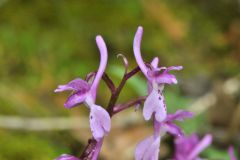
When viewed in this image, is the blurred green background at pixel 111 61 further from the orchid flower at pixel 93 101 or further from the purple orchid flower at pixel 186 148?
the orchid flower at pixel 93 101

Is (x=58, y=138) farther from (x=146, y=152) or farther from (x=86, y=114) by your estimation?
(x=146, y=152)

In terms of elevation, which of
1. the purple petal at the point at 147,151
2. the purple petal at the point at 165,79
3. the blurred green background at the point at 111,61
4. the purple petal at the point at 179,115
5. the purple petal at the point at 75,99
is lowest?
the purple petal at the point at 147,151

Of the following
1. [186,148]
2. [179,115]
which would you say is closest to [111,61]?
[186,148]

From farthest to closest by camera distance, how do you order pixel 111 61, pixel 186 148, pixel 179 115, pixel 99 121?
1. pixel 111 61
2. pixel 186 148
3. pixel 179 115
4. pixel 99 121

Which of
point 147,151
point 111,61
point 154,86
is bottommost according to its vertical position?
point 147,151

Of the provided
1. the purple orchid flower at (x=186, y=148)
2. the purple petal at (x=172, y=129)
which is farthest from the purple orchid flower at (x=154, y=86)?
the purple orchid flower at (x=186, y=148)

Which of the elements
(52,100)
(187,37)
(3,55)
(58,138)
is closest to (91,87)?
(58,138)

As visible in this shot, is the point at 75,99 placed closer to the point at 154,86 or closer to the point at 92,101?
the point at 92,101
